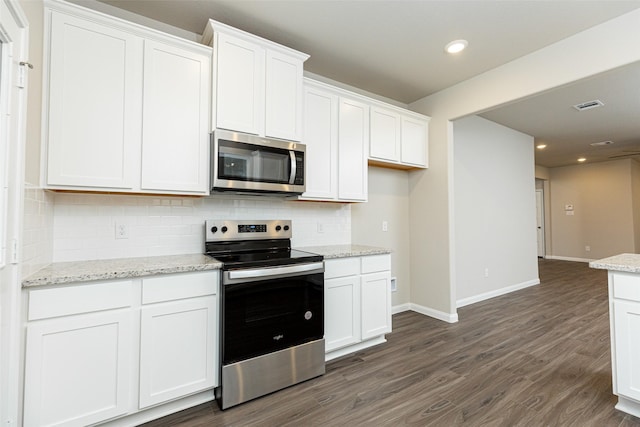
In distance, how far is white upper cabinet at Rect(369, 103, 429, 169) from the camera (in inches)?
127

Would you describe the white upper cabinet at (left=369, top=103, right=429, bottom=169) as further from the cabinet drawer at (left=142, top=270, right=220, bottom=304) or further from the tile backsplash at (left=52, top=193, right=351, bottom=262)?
the cabinet drawer at (left=142, top=270, right=220, bottom=304)

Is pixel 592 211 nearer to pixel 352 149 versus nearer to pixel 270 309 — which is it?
pixel 352 149

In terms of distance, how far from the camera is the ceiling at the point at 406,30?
218 cm

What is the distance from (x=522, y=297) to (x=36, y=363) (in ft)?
17.9

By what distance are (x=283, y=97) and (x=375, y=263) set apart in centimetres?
168

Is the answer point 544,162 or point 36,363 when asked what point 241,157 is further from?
point 544,162

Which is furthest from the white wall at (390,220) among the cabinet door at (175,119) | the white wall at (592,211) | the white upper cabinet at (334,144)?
the white wall at (592,211)

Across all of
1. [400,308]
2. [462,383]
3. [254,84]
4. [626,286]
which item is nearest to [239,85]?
[254,84]

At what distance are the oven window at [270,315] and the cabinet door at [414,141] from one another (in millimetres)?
1995

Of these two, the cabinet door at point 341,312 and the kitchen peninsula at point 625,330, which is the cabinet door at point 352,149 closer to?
the cabinet door at point 341,312

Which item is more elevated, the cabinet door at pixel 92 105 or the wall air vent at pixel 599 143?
the wall air vent at pixel 599 143

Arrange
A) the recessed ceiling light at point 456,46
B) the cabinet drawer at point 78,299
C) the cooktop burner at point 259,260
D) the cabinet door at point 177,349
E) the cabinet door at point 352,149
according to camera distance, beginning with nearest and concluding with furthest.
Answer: the cabinet drawer at point 78,299
the cabinet door at point 177,349
the cooktop burner at point 259,260
the recessed ceiling light at point 456,46
the cabinet door at point 352,149

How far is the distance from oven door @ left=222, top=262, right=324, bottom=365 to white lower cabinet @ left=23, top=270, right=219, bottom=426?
0.12 metres

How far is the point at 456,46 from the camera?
2.67 meters
